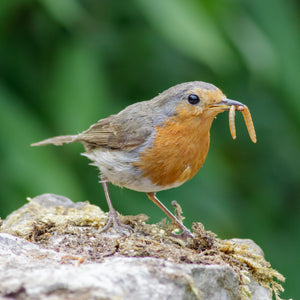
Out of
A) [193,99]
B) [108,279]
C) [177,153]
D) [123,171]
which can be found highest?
[193,99]

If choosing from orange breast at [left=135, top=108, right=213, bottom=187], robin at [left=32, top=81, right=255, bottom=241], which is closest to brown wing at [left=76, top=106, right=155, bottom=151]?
robin at [left=32, top=81, right=255, bottom=241]

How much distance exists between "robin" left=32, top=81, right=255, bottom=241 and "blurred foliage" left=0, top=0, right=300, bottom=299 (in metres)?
0.52

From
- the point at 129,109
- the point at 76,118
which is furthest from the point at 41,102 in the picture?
the point at 129,109

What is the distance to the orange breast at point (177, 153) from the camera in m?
3.82

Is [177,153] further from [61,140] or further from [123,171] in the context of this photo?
[61,140]

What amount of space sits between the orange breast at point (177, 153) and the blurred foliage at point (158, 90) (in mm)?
784

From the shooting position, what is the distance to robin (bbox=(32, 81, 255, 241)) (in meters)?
3.81

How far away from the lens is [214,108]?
377 centimetres

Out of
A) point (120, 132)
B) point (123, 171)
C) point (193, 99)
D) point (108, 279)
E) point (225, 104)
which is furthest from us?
point (120, 132)

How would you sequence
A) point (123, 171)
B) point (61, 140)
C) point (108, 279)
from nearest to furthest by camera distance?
point (108, 279), point (123, 171), point (61, 140)

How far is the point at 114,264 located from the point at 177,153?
56.8 inches

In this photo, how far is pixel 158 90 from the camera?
16.5 ft

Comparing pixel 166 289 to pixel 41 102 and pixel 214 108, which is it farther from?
pixel 41 102

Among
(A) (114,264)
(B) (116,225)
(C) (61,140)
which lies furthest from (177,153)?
(A) (114,264)
